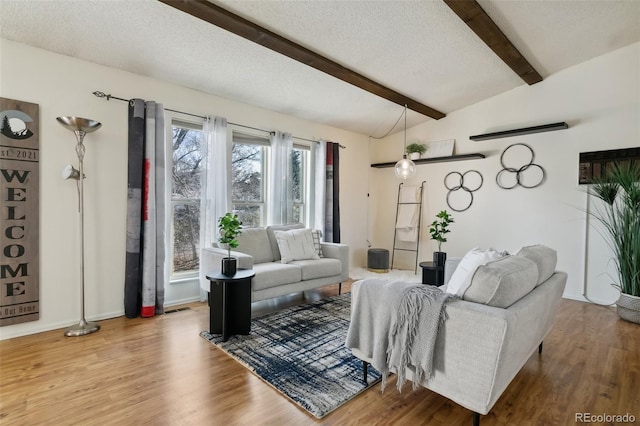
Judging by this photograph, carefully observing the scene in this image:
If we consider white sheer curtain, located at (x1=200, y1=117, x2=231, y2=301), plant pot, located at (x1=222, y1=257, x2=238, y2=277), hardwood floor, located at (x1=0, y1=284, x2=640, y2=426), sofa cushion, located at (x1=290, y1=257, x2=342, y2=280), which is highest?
white sheer curtain, located at (x1=200, y1=117, x2=231, y2=301)

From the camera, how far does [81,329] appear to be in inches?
109

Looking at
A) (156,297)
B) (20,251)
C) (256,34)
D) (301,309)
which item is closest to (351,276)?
(301,309)

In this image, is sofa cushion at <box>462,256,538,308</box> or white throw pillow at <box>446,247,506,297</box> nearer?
sofa cushion at <box>462,256,538,308</box>

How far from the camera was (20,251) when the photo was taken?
8.70 feet

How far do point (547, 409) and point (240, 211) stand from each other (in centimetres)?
358

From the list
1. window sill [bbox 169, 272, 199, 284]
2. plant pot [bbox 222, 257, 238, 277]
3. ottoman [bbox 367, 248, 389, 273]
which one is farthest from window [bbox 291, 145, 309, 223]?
plant pot [bbox 222, 257, 238, 277]

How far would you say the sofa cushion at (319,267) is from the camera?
11.7 feet

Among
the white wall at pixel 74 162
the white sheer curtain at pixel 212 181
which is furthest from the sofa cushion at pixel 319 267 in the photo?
the white wall at pixel 74 162

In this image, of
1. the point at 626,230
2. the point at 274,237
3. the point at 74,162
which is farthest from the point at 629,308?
the point at 74,162

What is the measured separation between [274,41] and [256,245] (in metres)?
2.14

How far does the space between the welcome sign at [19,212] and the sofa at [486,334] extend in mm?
3094

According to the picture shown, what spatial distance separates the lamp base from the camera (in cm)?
271

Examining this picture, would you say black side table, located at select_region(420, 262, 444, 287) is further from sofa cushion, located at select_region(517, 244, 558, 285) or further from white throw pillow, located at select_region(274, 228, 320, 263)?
sofa cushion, located at select_region(517, 244, 558, 285)

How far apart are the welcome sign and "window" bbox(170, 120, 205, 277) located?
1.17m
